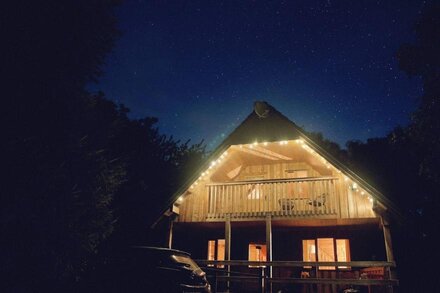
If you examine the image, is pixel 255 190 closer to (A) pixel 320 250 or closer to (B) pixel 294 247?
(B) pixel 294 247

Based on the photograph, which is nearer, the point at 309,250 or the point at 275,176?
the point at 309,250

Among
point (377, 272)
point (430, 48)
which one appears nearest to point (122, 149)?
point (377, 272)

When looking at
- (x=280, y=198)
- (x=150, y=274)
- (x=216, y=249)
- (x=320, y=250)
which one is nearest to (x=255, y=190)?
(x=280, y=198)

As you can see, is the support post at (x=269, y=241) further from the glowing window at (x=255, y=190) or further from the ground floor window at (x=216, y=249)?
the ground floor window at (x=216, y=249)

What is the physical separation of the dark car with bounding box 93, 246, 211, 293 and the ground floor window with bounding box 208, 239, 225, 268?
8.24 m

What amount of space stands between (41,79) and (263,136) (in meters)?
9.11

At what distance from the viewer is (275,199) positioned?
14.2 meters

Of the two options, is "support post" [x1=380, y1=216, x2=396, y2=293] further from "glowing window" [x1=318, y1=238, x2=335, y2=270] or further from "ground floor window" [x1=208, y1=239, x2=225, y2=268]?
"ground floor window" [x1=208, y1=239, x2=225, y2=268]

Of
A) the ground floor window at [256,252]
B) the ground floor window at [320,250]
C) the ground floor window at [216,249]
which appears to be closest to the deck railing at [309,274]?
the ground floor window at [256,252]

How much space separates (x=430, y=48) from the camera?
39.0ft

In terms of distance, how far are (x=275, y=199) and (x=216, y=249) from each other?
207 inches

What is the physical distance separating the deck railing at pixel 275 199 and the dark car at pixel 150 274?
528 centimetres

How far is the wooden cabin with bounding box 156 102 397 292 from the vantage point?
13109mm

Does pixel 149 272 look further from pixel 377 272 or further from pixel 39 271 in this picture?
pixel 377 272
